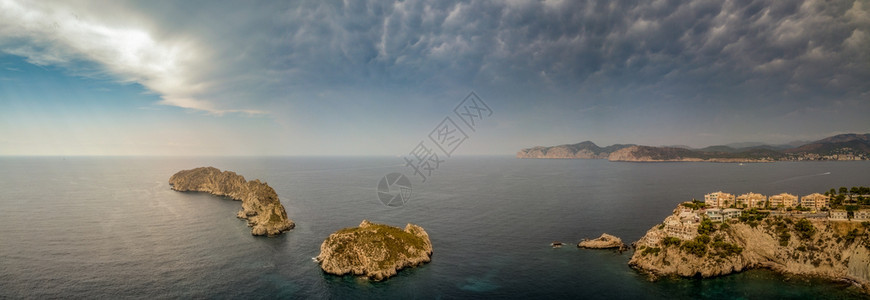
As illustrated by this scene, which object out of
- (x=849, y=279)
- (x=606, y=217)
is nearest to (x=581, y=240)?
(x=606, y=217)

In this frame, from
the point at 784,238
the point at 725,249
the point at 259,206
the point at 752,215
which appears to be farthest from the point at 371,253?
the point at 752,215

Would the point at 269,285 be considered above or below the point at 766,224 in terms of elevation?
below

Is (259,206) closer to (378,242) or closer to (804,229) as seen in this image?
(378,242)

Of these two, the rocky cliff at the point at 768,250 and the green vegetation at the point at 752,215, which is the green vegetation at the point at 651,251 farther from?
the green vegetation at the point at 752,215

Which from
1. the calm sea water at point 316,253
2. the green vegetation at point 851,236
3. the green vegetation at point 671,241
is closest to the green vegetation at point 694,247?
the green vegetation at point 671,241

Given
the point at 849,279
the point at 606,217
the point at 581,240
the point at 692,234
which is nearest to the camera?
the point at 849,279

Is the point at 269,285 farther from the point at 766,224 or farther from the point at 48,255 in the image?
the point at 766,224
